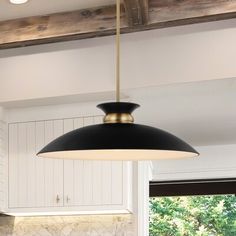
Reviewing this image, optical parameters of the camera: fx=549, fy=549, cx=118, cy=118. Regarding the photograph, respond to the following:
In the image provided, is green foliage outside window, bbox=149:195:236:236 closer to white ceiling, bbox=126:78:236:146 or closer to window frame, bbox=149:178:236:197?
window frame, bbox=149:178:236:197

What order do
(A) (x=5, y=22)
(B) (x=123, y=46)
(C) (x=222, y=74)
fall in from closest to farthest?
(C) (x=222, y=74)
(B) (x=123, y=46)
(A) (x=5, y=22)

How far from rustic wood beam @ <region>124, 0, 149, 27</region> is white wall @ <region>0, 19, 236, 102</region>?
18 cm

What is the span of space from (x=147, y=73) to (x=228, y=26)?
2.23 feet

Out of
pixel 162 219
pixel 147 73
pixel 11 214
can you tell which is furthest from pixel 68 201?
pixel 162 219

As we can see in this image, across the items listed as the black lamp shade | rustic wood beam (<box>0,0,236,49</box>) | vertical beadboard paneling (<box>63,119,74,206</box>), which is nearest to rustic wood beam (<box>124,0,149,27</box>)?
rustic wood beam (<box>0,0,236,49</box>)

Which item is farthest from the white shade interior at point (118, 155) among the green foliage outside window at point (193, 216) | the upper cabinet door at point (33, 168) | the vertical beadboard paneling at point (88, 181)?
the green foliage outside window at point (193, 216)

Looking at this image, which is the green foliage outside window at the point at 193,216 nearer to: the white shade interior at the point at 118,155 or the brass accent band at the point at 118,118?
the white shade interior at the point at 118,155

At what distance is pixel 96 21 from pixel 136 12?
1.25 ft

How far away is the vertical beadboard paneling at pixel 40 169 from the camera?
4.41 meters

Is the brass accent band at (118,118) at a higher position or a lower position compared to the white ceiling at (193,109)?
lower

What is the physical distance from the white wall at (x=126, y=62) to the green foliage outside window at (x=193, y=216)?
12.5 feet

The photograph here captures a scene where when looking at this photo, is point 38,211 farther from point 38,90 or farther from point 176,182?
point 176,182

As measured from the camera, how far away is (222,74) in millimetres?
3842

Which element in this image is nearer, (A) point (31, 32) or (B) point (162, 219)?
(A) point (31, 32)
